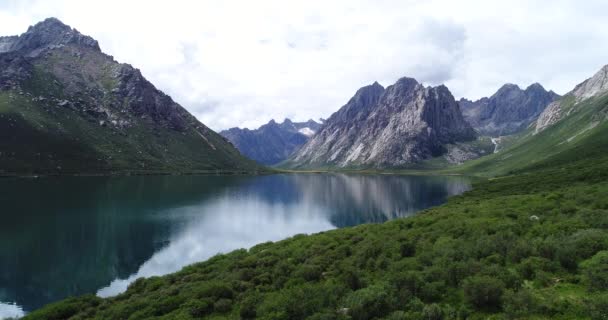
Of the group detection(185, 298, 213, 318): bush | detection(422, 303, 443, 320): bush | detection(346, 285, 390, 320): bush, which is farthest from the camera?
detection(185, 298, 213, 318): bush

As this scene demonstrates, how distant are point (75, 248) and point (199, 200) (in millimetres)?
70532

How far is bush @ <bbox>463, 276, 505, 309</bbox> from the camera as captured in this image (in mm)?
16031

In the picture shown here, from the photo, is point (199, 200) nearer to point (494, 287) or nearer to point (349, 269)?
point (349, 269)

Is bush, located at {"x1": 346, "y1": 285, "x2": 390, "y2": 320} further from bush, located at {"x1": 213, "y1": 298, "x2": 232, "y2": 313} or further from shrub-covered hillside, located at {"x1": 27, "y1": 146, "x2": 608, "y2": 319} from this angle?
bush, located at {"x1": 213, "y1": 298, "x2": 232, "y2": 313}

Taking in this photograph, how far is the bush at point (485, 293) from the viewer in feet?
52.6

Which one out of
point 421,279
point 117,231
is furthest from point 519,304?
point 117,231

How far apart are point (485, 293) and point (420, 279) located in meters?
3.78

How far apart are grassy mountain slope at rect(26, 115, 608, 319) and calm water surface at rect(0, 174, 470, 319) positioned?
721 inches

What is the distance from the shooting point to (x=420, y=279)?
63.3 ft

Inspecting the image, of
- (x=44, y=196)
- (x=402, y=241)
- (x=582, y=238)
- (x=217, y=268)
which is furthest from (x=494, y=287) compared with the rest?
(x=44, y=196)

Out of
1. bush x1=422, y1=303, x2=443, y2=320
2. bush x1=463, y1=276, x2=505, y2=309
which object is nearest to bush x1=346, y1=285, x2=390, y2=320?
bush x1=422, y1=303, x2=443, y2=320

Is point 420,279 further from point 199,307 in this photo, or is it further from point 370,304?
point 199,307

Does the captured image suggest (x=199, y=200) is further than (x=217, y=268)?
Yes

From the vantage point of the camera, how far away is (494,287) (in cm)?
1611
